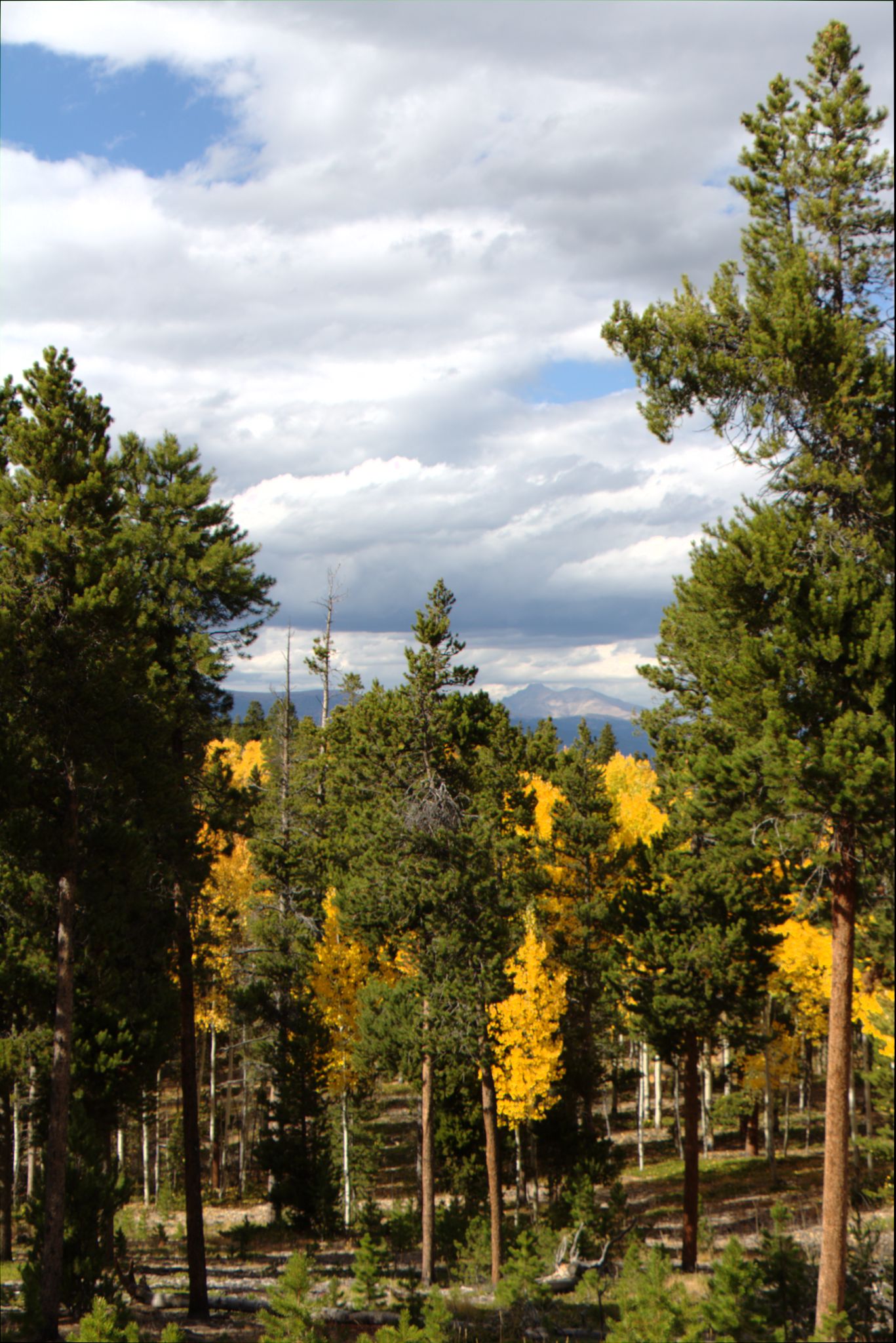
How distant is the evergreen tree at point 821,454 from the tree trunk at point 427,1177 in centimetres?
1069

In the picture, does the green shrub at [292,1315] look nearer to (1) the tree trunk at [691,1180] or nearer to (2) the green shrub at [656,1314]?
(2) the green shrub at [656,1314]

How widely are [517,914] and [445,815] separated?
3623 millimetres

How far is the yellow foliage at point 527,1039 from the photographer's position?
22234 millimetres

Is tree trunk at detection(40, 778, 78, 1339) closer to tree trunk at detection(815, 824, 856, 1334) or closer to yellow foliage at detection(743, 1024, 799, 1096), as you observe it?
tree trunk at detection(815, 824, 856, 1334)

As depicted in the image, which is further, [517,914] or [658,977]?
[517,914]

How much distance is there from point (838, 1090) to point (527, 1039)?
1140 centimetres

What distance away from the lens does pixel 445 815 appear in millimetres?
20625

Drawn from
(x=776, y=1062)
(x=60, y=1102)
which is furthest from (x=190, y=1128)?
(x=776, y=1062)

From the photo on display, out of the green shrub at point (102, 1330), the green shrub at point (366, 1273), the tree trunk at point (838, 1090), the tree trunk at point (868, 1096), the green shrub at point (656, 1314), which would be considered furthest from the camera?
the tree trunk at point (868, 1096)

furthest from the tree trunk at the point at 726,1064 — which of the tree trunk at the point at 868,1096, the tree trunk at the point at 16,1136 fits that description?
the tree trunk at the point at 16,1136

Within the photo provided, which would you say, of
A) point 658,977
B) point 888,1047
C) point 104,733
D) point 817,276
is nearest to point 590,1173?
point 658,977

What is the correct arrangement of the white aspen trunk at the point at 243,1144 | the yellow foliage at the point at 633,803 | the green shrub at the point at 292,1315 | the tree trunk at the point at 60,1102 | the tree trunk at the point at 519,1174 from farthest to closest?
the white aspen trunk at the point at 243,1144, the yellow foliage at the point at 633,803, the tree trunk at the point at 519,1174, the tree trunk at the point at 60,1102, the green shrub at the point at 292,1315

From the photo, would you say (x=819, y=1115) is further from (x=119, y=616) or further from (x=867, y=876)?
(x=119, y=616)

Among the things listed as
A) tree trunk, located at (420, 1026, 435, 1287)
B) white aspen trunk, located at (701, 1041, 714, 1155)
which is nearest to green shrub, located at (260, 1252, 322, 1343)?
tree trunk, located at (420, 1026, 435, 1287)
